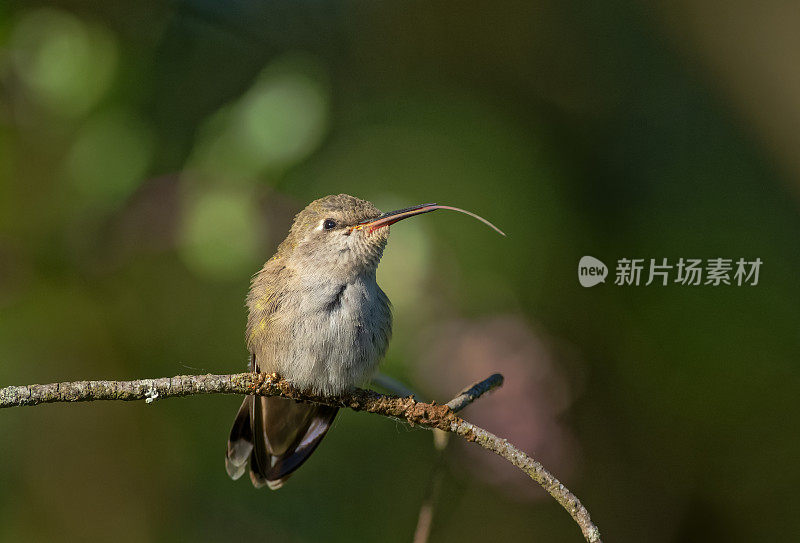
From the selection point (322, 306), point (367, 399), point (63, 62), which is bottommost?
point (367, 399)

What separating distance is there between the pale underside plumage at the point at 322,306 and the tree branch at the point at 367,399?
0.22m

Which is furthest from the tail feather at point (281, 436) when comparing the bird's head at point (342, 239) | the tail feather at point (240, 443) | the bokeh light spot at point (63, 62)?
the bokeh light spot at point (63, 62)

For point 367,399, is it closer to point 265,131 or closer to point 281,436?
point 281,436

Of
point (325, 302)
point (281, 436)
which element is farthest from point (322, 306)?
point (281, 436)

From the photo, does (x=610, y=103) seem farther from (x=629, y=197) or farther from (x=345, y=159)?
(x=345, y=159)

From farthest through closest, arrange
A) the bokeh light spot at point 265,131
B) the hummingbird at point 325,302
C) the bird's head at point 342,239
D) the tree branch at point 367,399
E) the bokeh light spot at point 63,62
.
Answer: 1. the bokeh light spot at point 63,62
2. the bokeh light spot at point 265,131
3. the bird's head at point 342,239
4. the hummingbird at point 325,302
5. the tree branch at point 367,399

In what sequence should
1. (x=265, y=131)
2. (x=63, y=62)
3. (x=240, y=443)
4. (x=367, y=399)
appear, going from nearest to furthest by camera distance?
1. (x=367, y=399)
2. (x=240, y=443)
3. (x=265, y=131)
4. (x=63, y=62)

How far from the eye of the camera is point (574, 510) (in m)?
1.46

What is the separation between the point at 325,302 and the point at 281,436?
745 mm

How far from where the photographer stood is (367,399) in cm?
203

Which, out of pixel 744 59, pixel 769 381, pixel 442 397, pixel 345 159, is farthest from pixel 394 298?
pixel 744 59

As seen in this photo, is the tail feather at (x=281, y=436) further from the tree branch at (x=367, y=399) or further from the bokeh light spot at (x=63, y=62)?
the bokeh light spot at (x=63, y=62)

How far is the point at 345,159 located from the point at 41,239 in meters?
1.44

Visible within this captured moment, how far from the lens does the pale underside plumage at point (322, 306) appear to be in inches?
88.7
